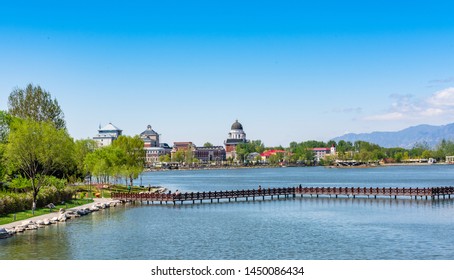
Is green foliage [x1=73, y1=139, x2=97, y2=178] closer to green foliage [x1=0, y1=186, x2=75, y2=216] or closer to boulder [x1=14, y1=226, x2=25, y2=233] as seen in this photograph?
green foliage [x1=0, y1=186, x2=75, y2=216]

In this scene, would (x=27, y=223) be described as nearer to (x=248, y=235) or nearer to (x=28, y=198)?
(x=28, y=198)

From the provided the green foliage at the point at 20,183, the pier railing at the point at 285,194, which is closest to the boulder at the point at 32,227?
the green foliage at the point at 20,183

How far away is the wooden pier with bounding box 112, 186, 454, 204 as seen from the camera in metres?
83.8

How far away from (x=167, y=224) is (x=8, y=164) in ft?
66.4

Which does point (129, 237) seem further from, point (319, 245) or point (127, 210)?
point (127, 210)

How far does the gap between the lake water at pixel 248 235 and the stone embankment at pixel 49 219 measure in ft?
3.01

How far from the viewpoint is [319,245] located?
4481 cm

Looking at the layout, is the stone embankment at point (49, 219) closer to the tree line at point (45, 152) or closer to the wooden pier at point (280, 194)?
the tree line at point (45, 152)

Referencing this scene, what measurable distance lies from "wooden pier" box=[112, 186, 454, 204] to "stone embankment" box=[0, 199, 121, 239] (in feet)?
31.3

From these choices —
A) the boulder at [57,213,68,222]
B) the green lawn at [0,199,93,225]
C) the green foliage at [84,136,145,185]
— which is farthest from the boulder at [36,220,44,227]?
the green foliage at [84,136,145,185]

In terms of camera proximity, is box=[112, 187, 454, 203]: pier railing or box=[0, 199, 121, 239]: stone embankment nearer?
box=[0, 199, 121, 239]: stone embankment

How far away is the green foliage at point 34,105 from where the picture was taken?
96481 millimetres

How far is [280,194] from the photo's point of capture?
304ft
